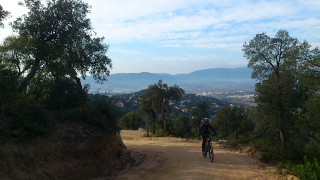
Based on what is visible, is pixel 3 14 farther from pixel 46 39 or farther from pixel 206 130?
pixel 206 130

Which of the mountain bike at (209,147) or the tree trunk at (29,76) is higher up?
the tree trunk at (29,76)

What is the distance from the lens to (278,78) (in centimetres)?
2342

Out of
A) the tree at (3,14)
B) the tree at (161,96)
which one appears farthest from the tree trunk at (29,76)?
the tree at (161,96)

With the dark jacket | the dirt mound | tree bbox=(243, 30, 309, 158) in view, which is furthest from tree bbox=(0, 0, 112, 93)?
tree bbox=(243, 30, 309, 158)

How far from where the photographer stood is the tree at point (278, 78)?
2192 centimetres

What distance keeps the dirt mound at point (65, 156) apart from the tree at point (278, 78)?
9204 mm

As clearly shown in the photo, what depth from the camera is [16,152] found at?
41.7 ft

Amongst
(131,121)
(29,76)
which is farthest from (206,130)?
(131,121)

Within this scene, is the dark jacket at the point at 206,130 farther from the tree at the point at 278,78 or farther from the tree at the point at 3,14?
the tree at the point at 3,14

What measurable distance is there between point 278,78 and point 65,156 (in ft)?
47.3

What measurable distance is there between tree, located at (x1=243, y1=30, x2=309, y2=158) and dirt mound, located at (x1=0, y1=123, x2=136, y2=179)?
30.2 feet

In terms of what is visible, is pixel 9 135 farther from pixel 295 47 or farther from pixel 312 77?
pixel 295 47

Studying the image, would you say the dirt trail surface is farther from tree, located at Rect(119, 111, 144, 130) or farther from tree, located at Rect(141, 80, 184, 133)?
tree, located at Rect(119, 111, 144, 130)

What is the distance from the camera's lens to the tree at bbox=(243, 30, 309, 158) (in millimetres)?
21922
